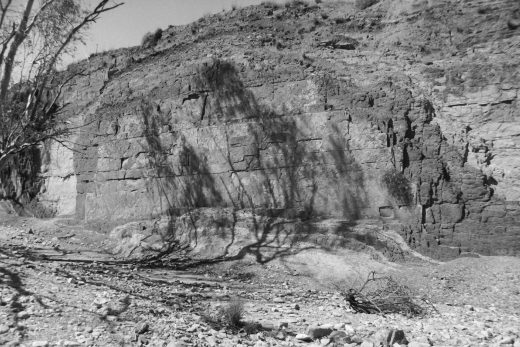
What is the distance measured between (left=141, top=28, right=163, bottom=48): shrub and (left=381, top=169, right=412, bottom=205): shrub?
8714 mm

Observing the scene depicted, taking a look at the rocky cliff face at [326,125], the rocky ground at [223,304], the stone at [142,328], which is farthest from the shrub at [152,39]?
the stone at [142,328]

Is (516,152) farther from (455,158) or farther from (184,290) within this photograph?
(184,290)

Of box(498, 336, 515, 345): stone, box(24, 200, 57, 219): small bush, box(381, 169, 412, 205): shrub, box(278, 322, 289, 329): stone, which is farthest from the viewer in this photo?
box(24, 200, 57, 219): small bush

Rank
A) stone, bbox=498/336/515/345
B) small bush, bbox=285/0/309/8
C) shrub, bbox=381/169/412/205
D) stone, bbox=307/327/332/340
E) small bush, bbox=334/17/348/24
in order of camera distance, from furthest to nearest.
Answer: small bush, bbox=285/0/309/8
small bush, bbox=334/17/348/24
shrub, bbox=381/169/412/205
stone, bbox=307/327/332/340
stone, bbox=498/336/515/345

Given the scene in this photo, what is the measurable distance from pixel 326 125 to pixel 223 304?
458 centimetres

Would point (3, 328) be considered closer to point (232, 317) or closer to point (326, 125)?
point (232, 317)

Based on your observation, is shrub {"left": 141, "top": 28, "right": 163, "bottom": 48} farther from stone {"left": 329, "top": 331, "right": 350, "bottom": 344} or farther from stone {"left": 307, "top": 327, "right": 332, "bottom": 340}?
stone {"left": 329, "top": 331, "right": 350, "bottom": 344}

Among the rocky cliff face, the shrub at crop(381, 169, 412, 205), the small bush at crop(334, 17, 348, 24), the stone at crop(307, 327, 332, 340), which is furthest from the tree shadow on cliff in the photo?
the stone at crop(307, 327, 332, 340)

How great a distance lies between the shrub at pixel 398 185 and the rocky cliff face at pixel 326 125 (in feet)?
0.09

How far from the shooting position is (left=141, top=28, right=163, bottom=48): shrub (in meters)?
13.1

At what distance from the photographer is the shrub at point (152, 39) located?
42.9 ft

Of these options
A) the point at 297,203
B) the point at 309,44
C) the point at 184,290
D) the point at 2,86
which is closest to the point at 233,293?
the point at 184,290

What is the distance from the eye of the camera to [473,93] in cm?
801

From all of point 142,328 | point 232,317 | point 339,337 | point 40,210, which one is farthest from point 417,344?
point 40,210
